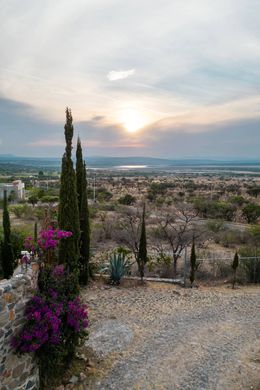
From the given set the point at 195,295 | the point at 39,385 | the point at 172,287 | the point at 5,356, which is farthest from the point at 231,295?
the point at 5,356

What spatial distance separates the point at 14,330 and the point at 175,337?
4.21 metres

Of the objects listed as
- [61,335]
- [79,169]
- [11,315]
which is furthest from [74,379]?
[79,169]

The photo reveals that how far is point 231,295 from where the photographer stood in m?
11.2

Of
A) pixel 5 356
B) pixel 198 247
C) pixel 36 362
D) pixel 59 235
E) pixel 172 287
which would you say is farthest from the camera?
pixel 198 247

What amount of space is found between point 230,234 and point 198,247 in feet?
10.5

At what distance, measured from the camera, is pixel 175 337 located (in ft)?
26.7

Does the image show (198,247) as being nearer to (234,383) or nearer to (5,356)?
(234,383)

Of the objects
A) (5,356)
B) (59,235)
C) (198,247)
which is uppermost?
(59,235)

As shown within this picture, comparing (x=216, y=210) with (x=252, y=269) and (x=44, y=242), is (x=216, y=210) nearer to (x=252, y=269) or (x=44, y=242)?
(x=252, y=269)

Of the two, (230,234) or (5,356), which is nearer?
(5,356)

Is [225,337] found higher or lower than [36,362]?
lower

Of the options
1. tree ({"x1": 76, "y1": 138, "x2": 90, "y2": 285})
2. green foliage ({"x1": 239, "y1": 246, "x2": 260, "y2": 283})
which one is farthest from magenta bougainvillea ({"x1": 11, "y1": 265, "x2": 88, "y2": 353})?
green foliage ({"x1": 239, "y1": 246, "x2": 260, "y2": 283})

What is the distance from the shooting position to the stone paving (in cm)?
650

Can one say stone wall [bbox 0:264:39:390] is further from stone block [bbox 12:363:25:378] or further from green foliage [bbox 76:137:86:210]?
green foliage [bbox 76:137:86:210]
